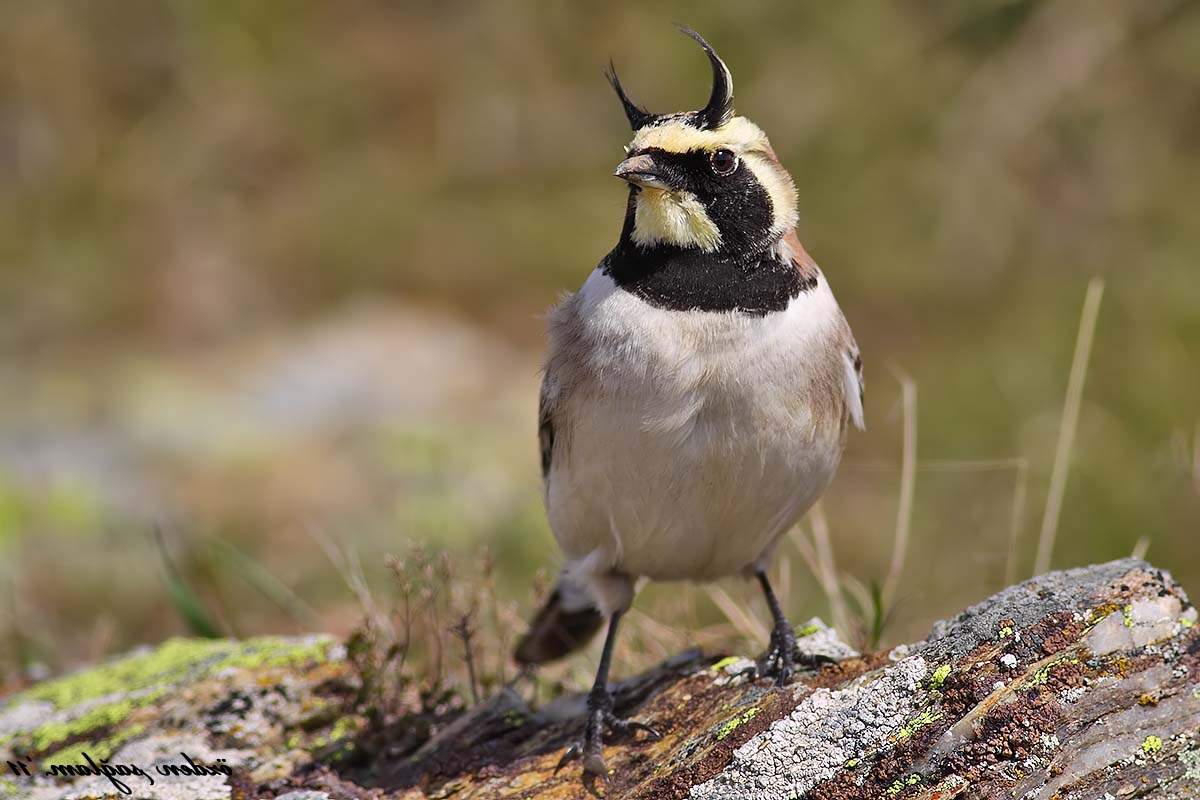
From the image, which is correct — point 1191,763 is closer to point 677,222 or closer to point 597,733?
point 597,733

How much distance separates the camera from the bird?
157 inches

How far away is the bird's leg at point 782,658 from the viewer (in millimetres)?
3880

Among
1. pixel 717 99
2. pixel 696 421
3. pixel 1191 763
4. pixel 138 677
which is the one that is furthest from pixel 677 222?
pixel 138 677

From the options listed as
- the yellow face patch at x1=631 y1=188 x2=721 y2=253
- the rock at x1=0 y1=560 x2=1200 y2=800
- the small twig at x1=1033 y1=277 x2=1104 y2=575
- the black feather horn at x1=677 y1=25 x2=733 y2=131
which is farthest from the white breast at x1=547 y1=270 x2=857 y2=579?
the small twig at x1=1033 y1=277 x2=1104 y2=575

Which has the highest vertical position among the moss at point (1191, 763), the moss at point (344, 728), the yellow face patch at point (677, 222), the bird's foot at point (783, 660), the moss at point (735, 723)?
the yellow face patch at point (677, 222)

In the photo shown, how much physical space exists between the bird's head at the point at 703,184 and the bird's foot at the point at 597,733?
4.54ft

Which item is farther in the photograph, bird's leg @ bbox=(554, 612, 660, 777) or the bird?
the bird

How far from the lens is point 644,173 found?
4.08 metres

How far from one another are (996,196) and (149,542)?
20.8ft

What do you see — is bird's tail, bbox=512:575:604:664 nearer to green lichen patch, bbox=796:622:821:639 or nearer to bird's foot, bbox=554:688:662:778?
green lichen patch, bbox=796:622:821:639

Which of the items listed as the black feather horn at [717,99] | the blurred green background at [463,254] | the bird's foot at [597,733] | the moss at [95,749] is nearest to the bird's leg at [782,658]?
the bird's foot at [597,733]

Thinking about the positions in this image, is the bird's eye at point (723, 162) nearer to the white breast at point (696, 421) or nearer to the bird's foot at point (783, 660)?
the white breast at point (696, 421)

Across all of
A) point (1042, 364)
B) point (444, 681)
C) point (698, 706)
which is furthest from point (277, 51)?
point (698, 706)

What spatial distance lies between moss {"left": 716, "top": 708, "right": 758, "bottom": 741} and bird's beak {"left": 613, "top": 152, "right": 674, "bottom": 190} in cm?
157
